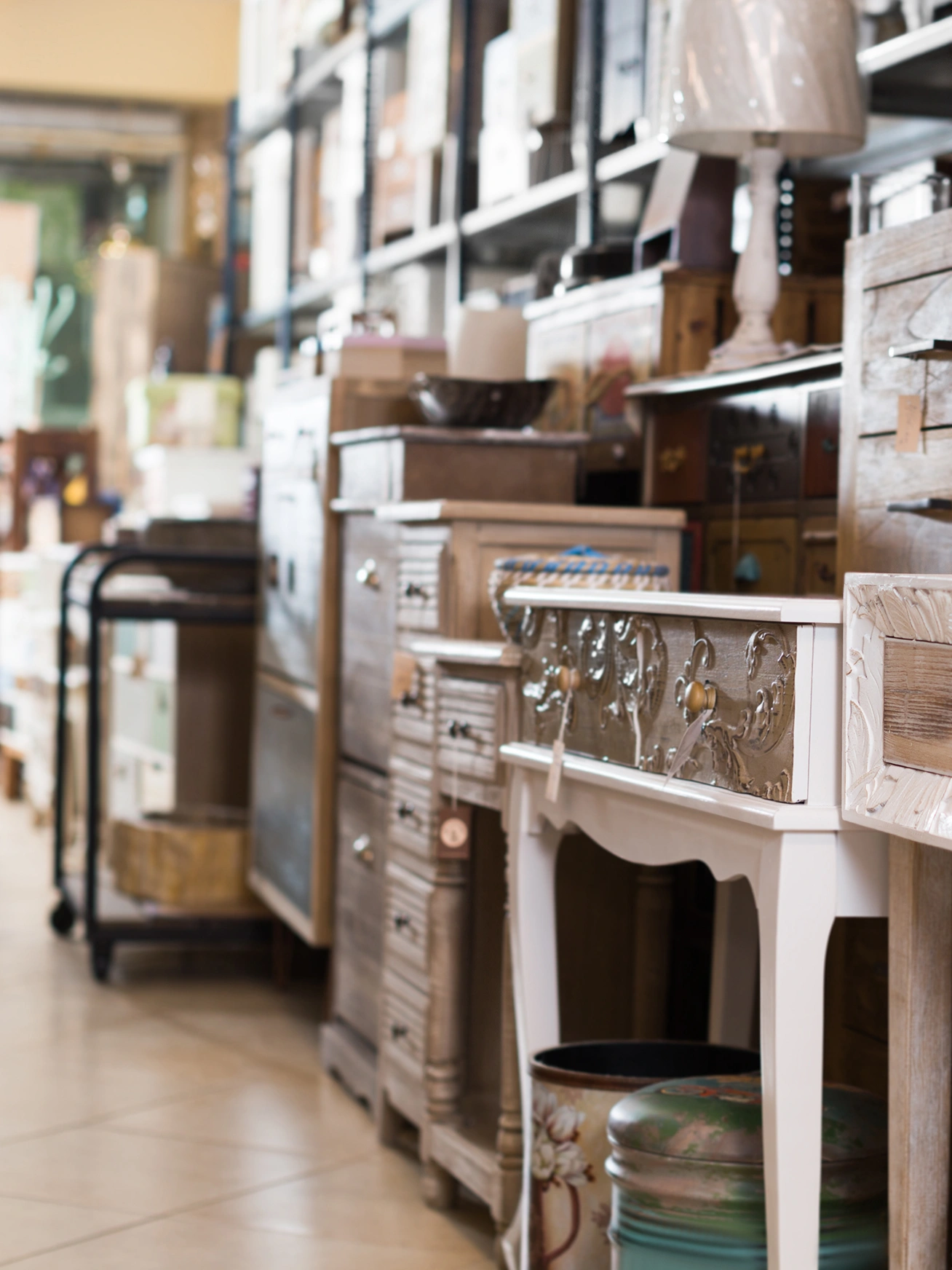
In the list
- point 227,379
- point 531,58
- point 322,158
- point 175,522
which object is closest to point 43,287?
point 227,379

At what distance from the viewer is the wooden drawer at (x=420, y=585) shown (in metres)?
2.59

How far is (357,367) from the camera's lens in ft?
11.0

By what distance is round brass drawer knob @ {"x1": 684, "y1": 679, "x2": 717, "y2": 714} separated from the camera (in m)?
1.69

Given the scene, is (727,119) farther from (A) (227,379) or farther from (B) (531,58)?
(A) (227,379)

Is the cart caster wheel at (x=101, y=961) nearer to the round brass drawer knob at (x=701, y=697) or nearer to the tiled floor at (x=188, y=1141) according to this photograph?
the tiled floor at (x=188, y=1141)

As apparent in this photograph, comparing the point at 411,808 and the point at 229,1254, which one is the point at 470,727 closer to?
the point at 411,808

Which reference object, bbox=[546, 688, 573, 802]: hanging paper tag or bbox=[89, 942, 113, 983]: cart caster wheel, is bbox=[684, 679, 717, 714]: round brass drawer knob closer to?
bbox=[546, 688, 573, 802]: hanging paper tag

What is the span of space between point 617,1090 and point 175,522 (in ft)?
9.09

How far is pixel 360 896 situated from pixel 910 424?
4.93 feet

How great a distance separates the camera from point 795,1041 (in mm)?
1581

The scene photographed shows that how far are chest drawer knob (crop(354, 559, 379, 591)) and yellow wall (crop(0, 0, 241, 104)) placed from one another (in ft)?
15.6

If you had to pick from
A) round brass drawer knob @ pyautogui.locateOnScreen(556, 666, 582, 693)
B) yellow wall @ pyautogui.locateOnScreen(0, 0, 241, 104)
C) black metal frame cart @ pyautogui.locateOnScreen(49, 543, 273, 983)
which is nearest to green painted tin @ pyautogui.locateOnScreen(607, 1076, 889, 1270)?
round brass drawer knob @ pyautogui.locateOnScreen(556, 666, 582, 693)

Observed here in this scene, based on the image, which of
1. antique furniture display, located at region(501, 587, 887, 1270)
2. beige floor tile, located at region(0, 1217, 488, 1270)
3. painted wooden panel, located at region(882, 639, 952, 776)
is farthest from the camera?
beige floor tile, located at region(0, 1217, 488, 1270)

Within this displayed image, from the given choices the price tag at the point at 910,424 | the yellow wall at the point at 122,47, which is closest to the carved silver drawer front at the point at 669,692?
the price tag at the point at 910,424
